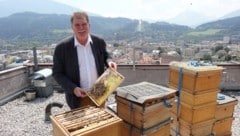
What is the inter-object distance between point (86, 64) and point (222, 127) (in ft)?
11.1

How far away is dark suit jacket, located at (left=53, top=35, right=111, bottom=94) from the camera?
3125 millimetres

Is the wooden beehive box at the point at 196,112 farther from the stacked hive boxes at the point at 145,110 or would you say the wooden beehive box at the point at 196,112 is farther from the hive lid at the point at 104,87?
the hive lid at the point at 104,87

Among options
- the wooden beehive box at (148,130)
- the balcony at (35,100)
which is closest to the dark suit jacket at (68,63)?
the wooden beehive box at (148,130)

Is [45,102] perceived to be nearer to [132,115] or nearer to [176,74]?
[176,74]

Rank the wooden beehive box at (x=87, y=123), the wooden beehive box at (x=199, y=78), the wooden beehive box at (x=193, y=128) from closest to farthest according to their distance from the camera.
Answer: the wooden beehive box at (x=87, y=123) < the wooden beehive box at (x=199, y=78) < the wooden beehive box at (x=193, y=128)

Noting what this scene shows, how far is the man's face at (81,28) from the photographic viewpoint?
2.91 meters

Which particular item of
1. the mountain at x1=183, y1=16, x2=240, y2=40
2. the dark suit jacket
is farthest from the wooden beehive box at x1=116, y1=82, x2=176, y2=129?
the mountain at x1=183, y1=16, x2=240, y2=40

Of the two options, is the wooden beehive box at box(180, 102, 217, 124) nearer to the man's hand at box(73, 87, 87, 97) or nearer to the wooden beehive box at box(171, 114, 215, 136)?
the wooden beehive box at box(171, 114, 215, 136)

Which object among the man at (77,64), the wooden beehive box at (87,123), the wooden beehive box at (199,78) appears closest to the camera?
the wooden beehive box at (87,123)

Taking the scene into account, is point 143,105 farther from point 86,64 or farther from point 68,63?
point 68,63

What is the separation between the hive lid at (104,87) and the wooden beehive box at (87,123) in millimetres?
249

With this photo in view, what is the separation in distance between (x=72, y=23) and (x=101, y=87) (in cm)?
85

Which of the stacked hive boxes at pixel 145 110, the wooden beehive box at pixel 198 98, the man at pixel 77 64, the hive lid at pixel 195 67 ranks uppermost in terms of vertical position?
the man at pixel 77 64

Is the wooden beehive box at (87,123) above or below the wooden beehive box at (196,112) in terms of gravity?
above
